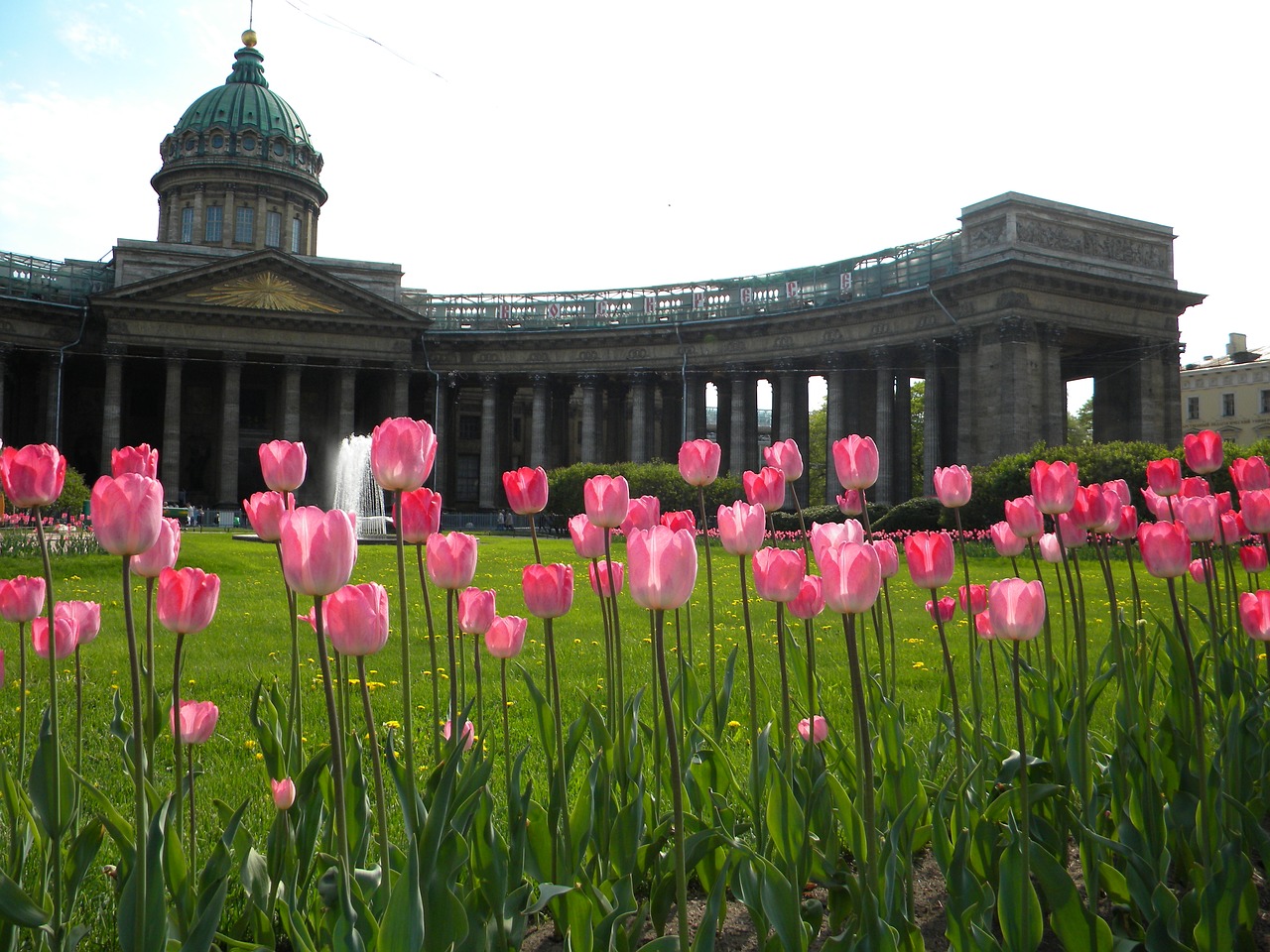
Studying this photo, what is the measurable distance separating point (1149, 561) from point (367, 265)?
186 ft

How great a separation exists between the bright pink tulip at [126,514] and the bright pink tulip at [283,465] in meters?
0.75

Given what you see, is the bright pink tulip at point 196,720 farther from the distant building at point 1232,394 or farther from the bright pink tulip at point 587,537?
the distant building at point 1232,394

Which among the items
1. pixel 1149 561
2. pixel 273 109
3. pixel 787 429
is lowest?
pixel 1149 561

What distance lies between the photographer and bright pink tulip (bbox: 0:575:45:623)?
9.44 feet

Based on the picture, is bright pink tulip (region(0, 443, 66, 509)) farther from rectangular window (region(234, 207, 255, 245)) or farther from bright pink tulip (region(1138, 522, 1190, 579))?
rectangular window (region(234, 207, 255, 245))

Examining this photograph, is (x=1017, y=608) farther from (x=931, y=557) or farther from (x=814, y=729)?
(x=814, y=729)

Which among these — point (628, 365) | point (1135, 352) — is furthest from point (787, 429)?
point (1135, 352)

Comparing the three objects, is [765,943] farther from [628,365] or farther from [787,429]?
[628,365]

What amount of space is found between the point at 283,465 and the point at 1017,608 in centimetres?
209

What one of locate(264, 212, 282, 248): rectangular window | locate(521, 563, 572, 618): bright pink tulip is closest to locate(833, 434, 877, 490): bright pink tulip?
locate(521, 563, 572, 618): bright pink tulip

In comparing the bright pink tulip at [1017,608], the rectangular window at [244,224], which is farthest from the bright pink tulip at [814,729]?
the rectangular window at [244,224]

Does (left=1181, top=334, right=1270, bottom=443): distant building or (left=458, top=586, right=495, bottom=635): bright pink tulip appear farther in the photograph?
(left=1181, top=334, right=1270, bottom=443): distant building

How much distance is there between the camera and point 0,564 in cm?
1664

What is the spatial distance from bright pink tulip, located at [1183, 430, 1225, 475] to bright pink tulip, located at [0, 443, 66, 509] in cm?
403
